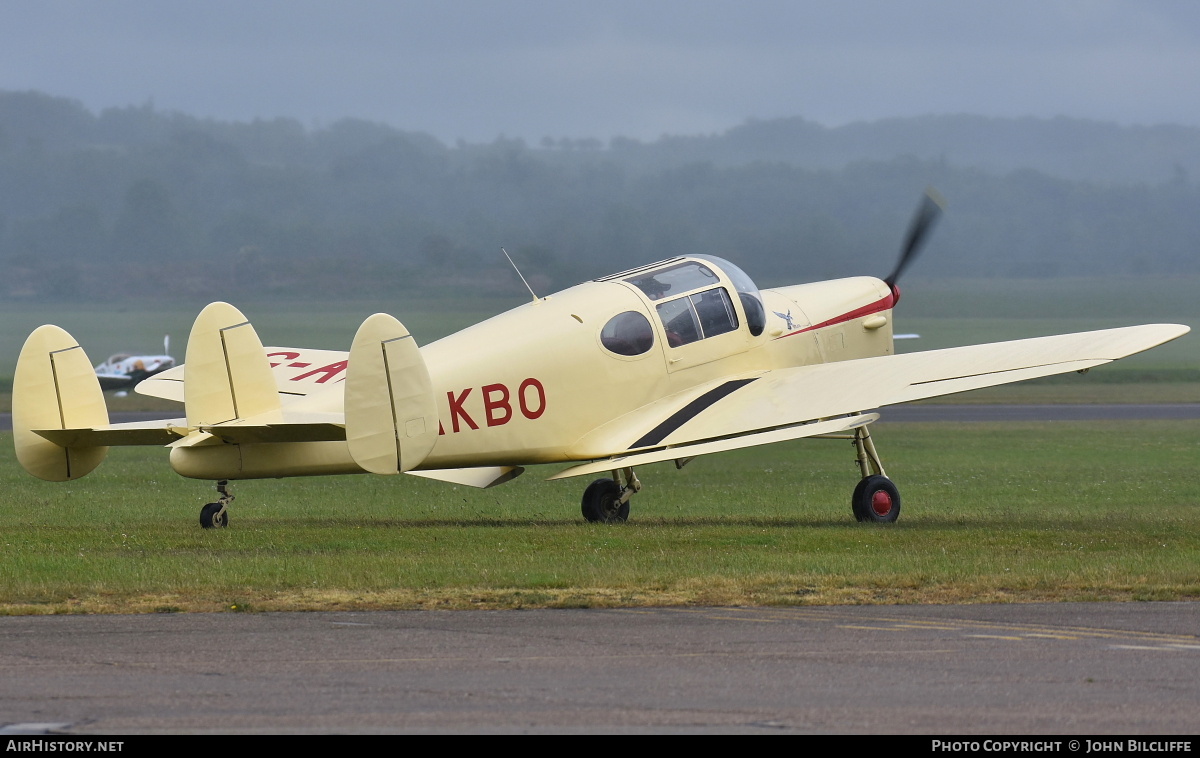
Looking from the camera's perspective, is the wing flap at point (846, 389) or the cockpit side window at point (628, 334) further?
the cockpit side window at point (628, 334)

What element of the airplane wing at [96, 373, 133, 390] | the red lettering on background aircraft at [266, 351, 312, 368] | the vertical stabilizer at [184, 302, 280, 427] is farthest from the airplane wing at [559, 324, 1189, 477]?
the airplane wing at [96, 373, 133, 390]

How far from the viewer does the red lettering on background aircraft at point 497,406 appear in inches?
627

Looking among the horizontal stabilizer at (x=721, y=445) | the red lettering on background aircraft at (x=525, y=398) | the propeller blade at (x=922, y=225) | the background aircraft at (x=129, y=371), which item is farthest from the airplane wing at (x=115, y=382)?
the horizontal stabilizer at (x=721, y=445)

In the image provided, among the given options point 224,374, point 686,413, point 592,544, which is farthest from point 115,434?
point 686,413

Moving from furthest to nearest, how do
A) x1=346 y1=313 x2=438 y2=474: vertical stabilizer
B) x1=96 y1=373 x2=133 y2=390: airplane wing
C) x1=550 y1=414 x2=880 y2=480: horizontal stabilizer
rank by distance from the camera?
x1=96 y1=373 x2=133 y2=390: airplane wing < x1=550 y1=414 x2=880 y2=480: horizontal stabilizer < x1=346 y1=313 x2=438 y2=474: vertical stabilizer

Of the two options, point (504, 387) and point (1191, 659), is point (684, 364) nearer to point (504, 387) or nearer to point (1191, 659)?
point (504, 387)

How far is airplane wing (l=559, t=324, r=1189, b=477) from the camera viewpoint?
16375 millimetres

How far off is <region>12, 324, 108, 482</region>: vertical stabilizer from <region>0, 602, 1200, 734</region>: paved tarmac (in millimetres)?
4960

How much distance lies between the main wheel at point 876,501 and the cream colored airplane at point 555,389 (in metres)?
0.02

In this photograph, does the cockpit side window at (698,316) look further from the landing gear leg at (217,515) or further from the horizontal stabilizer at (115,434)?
the horizontal stabilizer at (115,434)

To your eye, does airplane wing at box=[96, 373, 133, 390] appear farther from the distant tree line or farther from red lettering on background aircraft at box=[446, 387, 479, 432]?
red lettering on background aircraft at box=[446, 387, 479, 432]

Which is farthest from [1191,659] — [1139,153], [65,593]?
[1139,153]

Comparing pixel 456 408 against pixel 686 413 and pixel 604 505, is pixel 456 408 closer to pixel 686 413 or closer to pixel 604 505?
pixel 686 413

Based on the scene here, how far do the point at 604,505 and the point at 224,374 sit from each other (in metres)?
4.90
